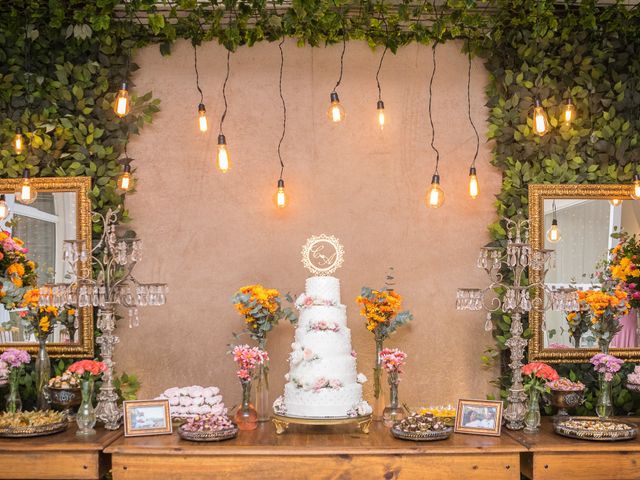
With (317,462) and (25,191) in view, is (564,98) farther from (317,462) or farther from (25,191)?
(25,191)

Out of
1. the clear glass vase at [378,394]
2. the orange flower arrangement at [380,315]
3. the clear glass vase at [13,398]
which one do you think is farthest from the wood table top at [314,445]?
the clear glass vase at [13,398]

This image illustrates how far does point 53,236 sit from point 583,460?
3.72 m

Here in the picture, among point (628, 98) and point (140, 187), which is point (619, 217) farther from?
point (140, 187)

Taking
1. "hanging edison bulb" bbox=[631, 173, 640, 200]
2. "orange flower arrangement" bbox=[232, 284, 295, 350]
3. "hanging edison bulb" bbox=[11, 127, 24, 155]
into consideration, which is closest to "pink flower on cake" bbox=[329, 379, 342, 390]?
"orange flower arrangement" bbox=[232, 284, 295, 350]

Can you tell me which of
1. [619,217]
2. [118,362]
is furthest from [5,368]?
[619,217]

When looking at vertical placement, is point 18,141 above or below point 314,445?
above

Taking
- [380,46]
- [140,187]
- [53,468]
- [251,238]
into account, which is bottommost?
[53,468]

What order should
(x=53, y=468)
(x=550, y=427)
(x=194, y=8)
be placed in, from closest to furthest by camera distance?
(x=53, y=468), (x=550, y=427), (x=194, y=8)

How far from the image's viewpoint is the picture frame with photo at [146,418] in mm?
4406

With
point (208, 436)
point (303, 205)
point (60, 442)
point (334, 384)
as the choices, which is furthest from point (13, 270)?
point (334, 384)

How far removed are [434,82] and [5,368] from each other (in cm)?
357

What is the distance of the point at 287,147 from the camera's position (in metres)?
5.41

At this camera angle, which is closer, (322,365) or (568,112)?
(322,365)

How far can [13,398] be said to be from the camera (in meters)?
4.78
